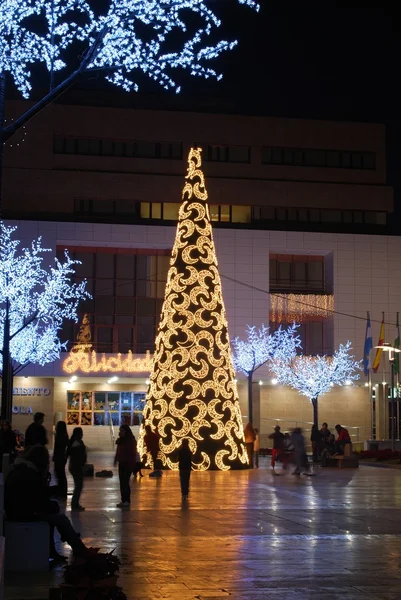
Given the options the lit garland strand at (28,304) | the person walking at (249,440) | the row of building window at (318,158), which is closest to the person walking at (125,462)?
the person walking at (249,440)

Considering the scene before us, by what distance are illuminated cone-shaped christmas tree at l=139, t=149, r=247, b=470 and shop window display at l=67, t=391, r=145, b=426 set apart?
3253 cm

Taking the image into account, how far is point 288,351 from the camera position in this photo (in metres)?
58.6

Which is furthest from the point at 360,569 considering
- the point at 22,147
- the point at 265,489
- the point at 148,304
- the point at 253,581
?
the point at 22,147

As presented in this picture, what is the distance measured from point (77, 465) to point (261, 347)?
3605cm

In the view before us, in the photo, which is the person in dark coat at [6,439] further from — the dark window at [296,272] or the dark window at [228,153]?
the dark window at [228,153]

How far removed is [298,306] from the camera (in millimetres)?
64375

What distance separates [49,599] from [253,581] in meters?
2.52

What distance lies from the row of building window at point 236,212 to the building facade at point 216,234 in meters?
0.10

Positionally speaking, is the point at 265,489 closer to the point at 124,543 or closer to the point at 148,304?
the point at 124,543

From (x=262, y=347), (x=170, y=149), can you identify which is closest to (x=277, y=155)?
(x=170, y=149)

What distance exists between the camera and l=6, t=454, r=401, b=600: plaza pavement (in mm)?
10625

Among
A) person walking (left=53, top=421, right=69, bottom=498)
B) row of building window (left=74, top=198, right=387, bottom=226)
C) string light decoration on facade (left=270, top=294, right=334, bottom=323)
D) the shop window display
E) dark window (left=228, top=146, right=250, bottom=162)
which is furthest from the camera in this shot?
dark window (left=228, top=146, right=250, bottom=162)

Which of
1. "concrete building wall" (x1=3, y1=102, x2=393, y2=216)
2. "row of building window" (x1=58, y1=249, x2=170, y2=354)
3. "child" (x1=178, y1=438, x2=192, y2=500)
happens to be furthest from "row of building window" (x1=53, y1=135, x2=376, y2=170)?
"child" (x1=178, y1=438, x2=192, y2=500)

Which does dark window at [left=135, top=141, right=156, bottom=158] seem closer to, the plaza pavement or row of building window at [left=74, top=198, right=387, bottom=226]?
row of building window at [left=74, top=198, right=387, bottom=226]
